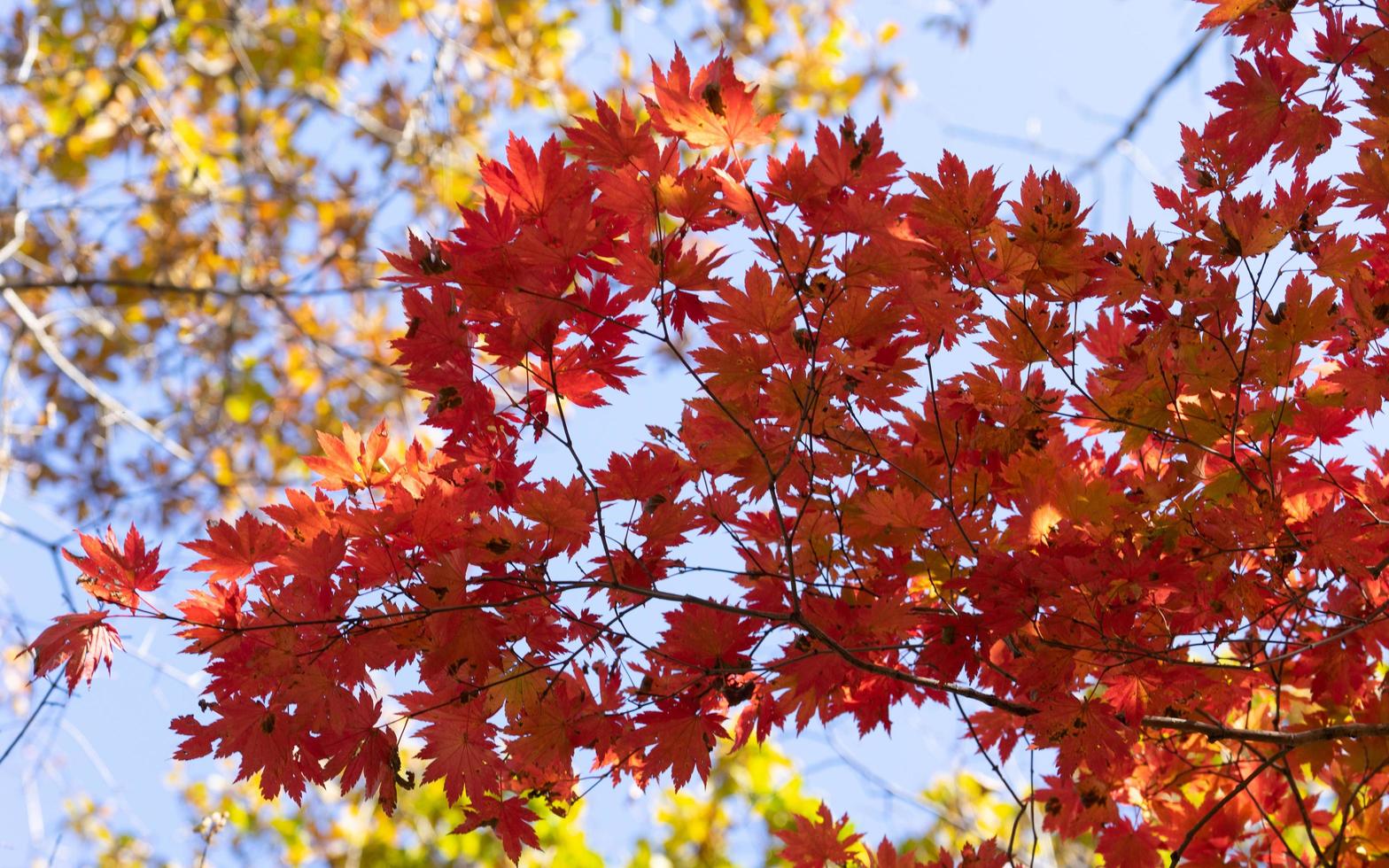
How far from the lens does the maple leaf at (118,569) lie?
5.45ft

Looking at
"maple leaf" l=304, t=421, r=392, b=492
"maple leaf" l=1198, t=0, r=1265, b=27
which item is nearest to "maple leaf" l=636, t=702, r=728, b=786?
"maple leaf" l=304, t=421, r=392, b=492

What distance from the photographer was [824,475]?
1.80m

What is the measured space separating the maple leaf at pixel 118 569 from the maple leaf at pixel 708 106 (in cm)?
103

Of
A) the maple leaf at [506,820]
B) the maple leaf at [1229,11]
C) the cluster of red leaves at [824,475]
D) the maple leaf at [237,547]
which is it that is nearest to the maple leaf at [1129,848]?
the cluster of red leaves at [824,475]

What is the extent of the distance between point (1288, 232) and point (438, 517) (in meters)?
1.40

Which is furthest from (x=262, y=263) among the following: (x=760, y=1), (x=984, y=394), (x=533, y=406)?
(x=984, y=394)

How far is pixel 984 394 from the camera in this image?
187 cm

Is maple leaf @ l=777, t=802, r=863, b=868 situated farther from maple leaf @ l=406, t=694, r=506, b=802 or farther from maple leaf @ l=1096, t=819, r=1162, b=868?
maple leaf @ l=406, t=694, r=506, b=802

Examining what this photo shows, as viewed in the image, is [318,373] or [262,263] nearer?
[262,263]

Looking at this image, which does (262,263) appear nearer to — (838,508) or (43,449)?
(43,449)

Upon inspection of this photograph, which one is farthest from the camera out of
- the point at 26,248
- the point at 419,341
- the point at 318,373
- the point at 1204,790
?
the point at 318,373

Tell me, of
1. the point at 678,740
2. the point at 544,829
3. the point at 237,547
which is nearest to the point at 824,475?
the point at 678,740

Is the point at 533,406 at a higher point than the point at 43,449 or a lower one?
lower

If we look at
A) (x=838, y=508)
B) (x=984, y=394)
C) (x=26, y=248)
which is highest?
(x=26, y=248)
